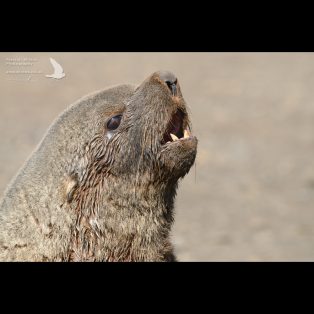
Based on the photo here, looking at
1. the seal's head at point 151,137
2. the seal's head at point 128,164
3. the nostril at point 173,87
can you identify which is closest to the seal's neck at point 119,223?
the seal's head at point 128,164

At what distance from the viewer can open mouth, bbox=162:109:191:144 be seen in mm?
5961

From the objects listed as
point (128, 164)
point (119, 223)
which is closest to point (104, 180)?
point (128, 164)

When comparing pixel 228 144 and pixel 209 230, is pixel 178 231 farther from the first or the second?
pixel 228 144

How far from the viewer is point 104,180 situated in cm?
584

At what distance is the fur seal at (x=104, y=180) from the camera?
5707 mm

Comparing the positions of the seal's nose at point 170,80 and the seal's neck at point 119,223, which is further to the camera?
the seal's nose at point 170,80

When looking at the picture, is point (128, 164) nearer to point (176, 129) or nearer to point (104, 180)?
point (104, 180)

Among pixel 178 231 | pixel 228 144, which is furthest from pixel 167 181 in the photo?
pixel 228 144

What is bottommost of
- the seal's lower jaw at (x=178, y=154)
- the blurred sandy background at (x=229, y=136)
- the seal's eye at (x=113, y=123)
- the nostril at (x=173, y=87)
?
the seal's lower jaw at (x=178, y=154)

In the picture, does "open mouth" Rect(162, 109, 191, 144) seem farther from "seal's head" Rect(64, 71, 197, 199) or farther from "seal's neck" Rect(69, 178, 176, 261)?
"seal's neck" Rect(69, 178, 176, 261)

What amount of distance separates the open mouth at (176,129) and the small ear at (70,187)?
27.8 inches

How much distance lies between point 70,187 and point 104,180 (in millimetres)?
257

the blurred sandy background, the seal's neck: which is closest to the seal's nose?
the seal's neck

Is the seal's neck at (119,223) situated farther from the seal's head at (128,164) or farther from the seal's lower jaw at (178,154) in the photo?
the seal's lower jaw at (178,154)
